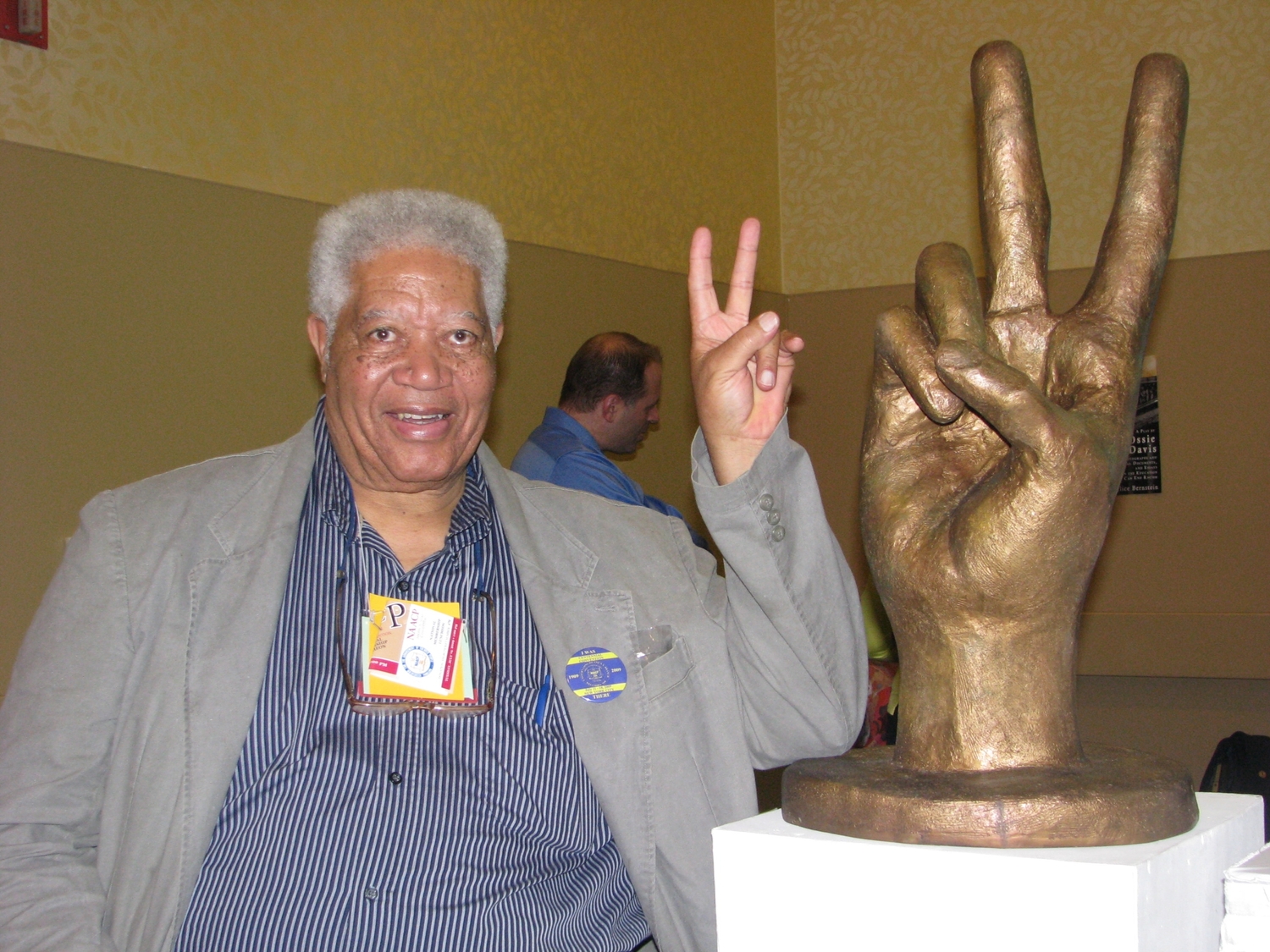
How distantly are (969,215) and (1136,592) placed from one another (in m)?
1.53

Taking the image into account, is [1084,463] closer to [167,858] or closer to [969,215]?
[167,858]

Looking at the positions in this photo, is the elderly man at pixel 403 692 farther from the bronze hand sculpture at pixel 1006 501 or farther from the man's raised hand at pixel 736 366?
the bronze hand sculpture at pixel 1006 501

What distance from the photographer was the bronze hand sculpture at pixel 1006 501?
1014 millimetres

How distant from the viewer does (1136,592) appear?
4207mm

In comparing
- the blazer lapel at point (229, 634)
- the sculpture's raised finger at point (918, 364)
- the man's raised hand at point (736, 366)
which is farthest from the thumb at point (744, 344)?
the blazer lapel at point (229, 634)

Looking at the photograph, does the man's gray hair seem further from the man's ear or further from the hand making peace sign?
the hand making peace sign

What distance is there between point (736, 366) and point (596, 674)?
42cm

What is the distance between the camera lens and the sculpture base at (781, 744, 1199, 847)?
0.97 meters

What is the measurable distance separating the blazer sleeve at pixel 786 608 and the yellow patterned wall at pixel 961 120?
3.30 m

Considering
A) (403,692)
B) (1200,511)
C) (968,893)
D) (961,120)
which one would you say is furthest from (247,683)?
(961,120)

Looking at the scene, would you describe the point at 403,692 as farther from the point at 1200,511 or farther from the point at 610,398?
the point at 1200,511

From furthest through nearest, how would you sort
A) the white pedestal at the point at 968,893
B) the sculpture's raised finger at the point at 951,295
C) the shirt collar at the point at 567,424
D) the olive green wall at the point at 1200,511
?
the olive green wall at the point at 1200,511
the shirt collar at the point at 567,424
the sculpture's raised finger at the point at 951,295
the white pedestal at the point at 968,893

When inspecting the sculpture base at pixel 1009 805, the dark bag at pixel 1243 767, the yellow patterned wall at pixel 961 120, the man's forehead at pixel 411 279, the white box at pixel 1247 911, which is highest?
the yellow patterned wall at pixel 961 120

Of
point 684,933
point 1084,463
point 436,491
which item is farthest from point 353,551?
point 1084,463
